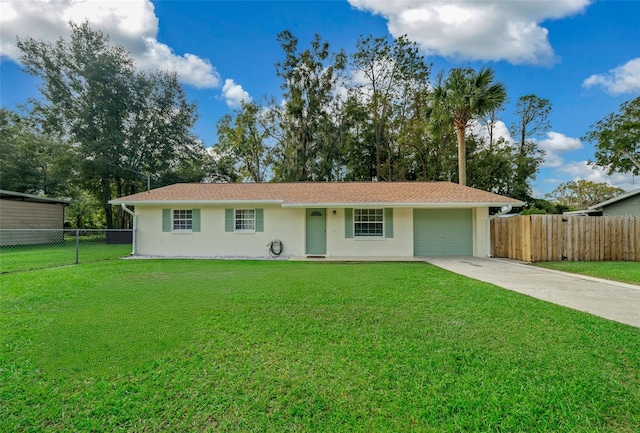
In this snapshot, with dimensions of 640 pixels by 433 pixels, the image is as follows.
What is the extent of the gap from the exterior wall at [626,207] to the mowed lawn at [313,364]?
1606 cm

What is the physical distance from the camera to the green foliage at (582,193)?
106 ft

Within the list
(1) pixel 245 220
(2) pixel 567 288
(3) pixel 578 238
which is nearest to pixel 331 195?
(1) pixel 245 220

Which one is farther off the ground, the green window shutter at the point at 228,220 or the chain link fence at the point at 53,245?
the green window shutter at the point at 228,220

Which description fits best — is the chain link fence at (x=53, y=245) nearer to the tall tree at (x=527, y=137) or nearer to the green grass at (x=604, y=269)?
the green grass at (x=604, y=269)

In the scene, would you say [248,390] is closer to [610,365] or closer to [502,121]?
[610,365]

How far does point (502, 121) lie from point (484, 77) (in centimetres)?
1196

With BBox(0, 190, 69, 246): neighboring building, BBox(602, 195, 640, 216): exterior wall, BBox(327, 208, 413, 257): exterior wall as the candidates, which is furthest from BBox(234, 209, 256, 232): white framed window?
BBox(602, 195, 640, 216): exterior wall

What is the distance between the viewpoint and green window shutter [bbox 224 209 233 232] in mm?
12773

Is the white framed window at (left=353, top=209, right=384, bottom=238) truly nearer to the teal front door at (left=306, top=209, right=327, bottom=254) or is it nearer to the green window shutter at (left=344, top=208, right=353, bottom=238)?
the green window shutter at (left=344, top=208, right=353, bottom=238)

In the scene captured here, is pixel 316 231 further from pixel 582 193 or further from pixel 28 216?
pixel 582 193

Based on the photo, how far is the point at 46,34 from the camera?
68.1ft

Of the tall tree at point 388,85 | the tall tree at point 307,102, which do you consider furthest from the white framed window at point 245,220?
the tall tree at point 388,85

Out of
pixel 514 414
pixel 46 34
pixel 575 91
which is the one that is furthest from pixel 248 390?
pixel 46 34

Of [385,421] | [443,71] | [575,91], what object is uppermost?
[443,71]
